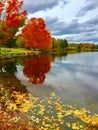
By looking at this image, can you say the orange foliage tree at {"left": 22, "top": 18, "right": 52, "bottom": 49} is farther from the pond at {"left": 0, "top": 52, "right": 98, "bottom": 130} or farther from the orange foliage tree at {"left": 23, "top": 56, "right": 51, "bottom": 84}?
the pond at {"left": 0, "top": 52, "right": 98, "bottom": 130}

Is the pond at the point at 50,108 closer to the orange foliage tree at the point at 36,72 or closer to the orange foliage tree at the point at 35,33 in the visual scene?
the orange foliage tree at the point at 36,72

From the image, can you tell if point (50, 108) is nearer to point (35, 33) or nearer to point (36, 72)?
point (36, 72)

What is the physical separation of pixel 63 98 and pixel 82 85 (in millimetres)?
5674

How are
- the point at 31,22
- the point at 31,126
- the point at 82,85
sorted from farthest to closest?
1. the point at 31,22
2. the point at 82,85
3. the point at 31,126

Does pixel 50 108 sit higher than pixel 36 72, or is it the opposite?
pixel 50 108

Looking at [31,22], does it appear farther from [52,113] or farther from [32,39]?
[52,113]

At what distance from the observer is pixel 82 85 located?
2117 centimetres

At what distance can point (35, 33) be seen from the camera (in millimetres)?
86188

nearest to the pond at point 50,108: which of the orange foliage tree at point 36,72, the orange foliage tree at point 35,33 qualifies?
the orange foliage tree at point 36,72

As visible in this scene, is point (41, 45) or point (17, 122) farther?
point (41, 45)

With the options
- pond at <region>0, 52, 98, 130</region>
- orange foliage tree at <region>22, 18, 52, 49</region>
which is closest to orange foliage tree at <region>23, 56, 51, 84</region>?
pond at <region>0, 52, 98, 130</region>

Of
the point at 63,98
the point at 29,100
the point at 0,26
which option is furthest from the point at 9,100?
the point at 0,26

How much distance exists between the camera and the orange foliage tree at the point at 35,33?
282 ft

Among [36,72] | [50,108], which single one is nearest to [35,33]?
[36,72]
